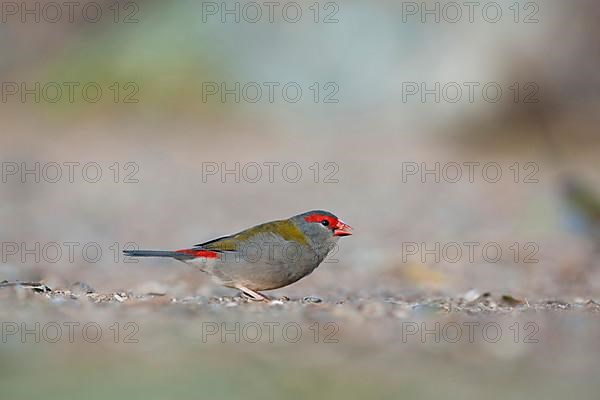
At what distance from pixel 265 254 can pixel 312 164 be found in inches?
272

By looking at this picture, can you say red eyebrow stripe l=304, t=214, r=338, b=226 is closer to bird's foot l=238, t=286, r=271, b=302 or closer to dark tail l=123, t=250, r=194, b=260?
bird's foot l=238, t=286, r=271, b=302

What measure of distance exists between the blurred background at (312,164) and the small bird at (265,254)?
0.88ft

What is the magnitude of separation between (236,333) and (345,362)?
627 mm

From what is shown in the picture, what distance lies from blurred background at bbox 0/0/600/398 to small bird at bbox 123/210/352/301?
0.27 meters

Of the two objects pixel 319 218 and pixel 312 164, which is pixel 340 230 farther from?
pixel 312 164

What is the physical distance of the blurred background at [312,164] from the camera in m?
4.25

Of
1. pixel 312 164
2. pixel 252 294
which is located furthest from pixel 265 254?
pixel 312 164

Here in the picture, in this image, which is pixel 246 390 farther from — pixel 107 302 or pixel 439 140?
pixel 439 140

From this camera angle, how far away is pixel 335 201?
10492 millimetres

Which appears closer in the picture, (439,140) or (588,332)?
(588,332)

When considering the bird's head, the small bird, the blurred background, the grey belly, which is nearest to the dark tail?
the small bird

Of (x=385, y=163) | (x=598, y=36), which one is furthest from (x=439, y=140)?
(x=598, y=36)

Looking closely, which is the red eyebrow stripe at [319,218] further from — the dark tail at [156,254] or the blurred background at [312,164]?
the dark tail at [156,254]

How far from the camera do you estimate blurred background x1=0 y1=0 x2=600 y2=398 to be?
4.25 meters
